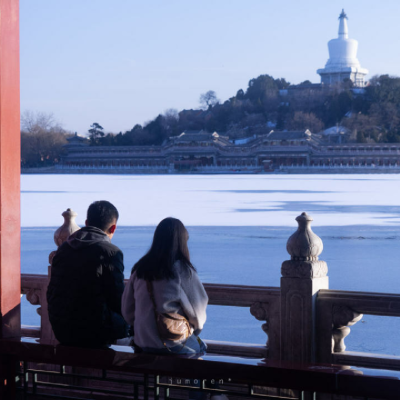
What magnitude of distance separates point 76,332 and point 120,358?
77 centimetres

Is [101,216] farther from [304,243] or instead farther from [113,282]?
[304,243]

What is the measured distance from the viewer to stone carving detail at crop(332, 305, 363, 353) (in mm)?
3258

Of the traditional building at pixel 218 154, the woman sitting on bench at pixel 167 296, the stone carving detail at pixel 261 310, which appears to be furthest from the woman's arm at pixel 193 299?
the traditional building at pixel 218 154

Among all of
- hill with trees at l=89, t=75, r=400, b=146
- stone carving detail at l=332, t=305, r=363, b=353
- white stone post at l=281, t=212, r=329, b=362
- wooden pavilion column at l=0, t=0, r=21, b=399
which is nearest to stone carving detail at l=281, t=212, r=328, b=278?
white stone post at l=281, t=212, r=329, b=362

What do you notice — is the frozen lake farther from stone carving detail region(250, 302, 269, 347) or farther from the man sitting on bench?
the man sitting on bench

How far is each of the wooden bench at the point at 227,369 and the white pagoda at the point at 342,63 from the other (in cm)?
6825

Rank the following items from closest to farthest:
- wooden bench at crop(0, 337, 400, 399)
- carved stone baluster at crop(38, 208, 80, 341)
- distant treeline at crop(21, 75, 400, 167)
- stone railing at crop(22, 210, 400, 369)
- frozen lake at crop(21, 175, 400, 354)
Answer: wooden bench at crop(0, 337, 400, 399), stone railing at crop(22, 210, 400, 369), carved stone baluster at crop(38, 208, 80, 341), frozen lake at crop(21, 175, 400, 354), distant treeline at crop(21, 75, 400, 167)

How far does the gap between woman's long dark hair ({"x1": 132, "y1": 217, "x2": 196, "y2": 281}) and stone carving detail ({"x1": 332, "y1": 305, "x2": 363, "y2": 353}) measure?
1.17 meters

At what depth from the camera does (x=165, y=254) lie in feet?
7.69

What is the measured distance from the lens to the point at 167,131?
7350 centimetres

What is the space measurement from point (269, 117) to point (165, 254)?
74.8 meters

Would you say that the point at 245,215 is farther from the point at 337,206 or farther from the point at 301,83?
the point at 301,83

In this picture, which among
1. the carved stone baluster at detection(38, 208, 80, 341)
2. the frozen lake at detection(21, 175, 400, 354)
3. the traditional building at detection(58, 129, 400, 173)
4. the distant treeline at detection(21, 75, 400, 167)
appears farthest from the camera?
the distant treeline at detection(21, 75, 400, 167)

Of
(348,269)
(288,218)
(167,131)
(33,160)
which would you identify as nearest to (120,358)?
(348,269)
